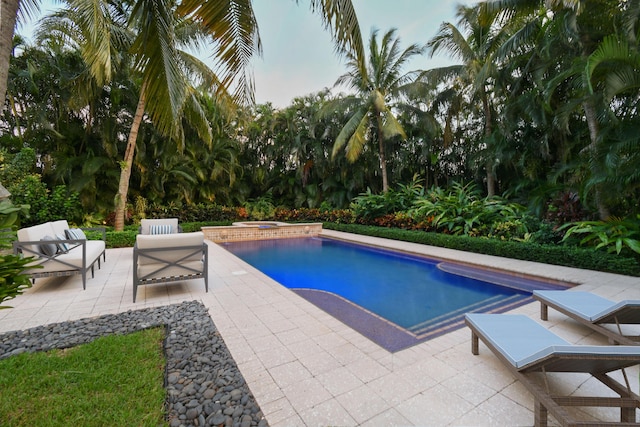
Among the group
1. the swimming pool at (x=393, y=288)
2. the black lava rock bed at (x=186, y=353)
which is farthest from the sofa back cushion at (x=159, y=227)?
the black lava rock bed at (x=186, y=353)

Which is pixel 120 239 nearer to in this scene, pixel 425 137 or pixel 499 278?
pixel 499 278

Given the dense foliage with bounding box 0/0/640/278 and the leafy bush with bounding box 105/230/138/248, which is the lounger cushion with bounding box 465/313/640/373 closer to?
the dense foliage with bounding box 0/0/640/278

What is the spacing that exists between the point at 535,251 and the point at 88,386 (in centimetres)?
809

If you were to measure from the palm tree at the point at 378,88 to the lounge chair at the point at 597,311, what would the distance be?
897 centimetres

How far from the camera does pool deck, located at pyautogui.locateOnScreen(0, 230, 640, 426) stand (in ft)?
6.35

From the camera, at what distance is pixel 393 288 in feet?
18.8

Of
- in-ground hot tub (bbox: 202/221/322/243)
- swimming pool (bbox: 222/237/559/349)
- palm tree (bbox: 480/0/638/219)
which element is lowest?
swimming pool (bbox: 222/237/559/349)

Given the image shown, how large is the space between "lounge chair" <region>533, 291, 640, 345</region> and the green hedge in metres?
3.16

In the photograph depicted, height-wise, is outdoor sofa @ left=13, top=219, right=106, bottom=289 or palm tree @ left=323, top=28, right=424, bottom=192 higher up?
palm tree @ left=323, top=28, right=424, bottom=192

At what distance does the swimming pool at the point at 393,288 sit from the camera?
13.1 feet

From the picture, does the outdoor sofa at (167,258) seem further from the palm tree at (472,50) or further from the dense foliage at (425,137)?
the palm tree at (472,50)

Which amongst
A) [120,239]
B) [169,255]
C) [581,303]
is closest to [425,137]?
[581,303]

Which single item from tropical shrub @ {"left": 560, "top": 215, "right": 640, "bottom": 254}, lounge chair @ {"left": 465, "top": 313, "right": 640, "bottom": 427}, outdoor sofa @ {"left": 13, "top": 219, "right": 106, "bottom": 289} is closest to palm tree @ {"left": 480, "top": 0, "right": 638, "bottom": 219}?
tropical shrub @ {"left": 560, "top": 215, "right": 640, "bottom": 254}

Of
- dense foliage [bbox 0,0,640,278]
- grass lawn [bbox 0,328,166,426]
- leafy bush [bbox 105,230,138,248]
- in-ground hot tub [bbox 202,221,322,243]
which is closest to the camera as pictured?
grass lawn [bbox 0,328,166,426]
